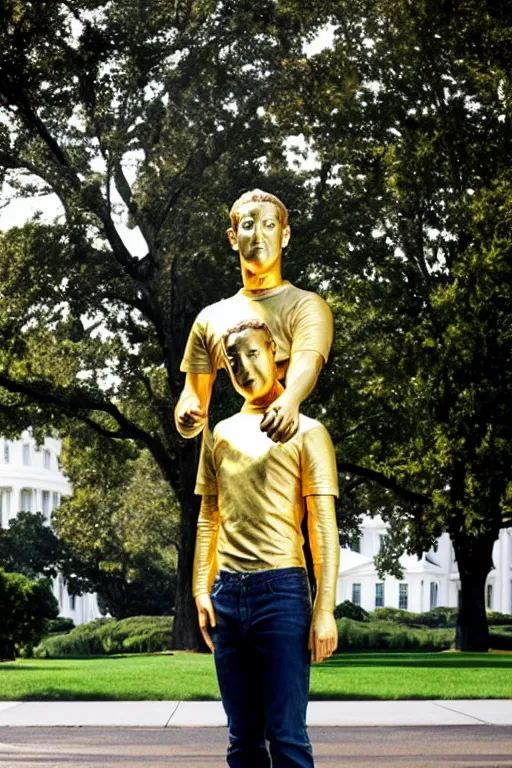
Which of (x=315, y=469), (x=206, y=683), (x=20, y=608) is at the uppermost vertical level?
(x=315, y=469)

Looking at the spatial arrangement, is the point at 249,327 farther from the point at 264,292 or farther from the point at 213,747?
the point at 213,747

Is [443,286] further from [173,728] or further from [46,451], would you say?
[46,451]

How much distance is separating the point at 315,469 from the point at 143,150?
86.8 ft

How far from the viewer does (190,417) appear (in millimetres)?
4125

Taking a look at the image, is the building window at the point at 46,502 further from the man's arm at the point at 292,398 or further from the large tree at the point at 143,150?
the man's arm at the point at 292,398

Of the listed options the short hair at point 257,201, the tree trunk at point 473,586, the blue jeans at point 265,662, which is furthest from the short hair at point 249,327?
the tree trunk at point 473,586

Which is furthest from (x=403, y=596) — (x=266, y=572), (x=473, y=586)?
(x=266, y=572)

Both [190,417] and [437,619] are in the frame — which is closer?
[190,417]

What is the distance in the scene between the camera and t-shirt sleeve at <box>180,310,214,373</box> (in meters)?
4.27

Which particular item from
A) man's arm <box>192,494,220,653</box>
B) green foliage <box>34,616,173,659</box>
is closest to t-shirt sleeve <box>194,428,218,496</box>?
man's arm <box>192,494,220,653</box>

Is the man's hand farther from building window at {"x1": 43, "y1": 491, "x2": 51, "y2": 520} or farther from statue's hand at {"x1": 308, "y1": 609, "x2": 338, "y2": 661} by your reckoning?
building window at {"x1": 43, "y1": 491, "x2": 51, "y2": 520}

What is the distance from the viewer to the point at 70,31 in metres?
29.7

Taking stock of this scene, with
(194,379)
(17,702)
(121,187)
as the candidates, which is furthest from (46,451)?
(194,379)

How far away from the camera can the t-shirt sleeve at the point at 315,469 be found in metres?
3.99
